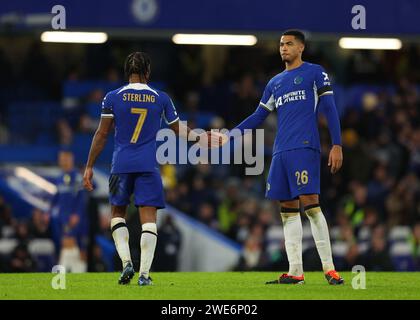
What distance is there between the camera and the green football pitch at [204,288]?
1041 centimetres

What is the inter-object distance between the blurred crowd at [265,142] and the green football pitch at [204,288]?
5.94 m

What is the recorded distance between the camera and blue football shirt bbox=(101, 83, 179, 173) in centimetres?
1138

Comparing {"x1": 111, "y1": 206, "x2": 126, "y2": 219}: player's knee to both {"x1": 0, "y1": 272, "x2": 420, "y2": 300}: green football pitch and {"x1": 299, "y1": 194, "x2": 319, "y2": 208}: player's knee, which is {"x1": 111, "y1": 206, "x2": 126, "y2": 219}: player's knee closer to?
{"x1": 0, "y1": 272, "x2": 420, "y2": 300}: green football pitch

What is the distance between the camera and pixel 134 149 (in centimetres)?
1142

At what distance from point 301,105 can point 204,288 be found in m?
2.11

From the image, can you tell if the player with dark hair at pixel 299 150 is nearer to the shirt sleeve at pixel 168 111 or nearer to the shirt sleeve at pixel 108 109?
the shirt sleeve at pixel 168 111

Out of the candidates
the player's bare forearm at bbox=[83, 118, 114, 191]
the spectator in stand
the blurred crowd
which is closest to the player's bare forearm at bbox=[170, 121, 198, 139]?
the player's bare forearm at bbox=[83, 118, 114, 191]

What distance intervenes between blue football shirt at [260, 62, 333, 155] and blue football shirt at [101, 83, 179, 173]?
1301mm

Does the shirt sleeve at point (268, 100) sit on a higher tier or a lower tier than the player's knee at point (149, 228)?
higher

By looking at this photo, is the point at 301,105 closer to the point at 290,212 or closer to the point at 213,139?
the point at 290,212

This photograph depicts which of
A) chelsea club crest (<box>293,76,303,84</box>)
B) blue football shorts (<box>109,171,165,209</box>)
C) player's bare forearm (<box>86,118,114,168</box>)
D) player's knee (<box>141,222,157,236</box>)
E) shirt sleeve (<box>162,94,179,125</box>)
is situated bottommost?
player's knee (<box>141,222,157,236</box>)

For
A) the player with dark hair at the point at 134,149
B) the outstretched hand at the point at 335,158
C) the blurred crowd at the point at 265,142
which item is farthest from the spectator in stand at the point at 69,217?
the outstretched hand at the point at 335,158

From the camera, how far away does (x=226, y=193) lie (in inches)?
881
